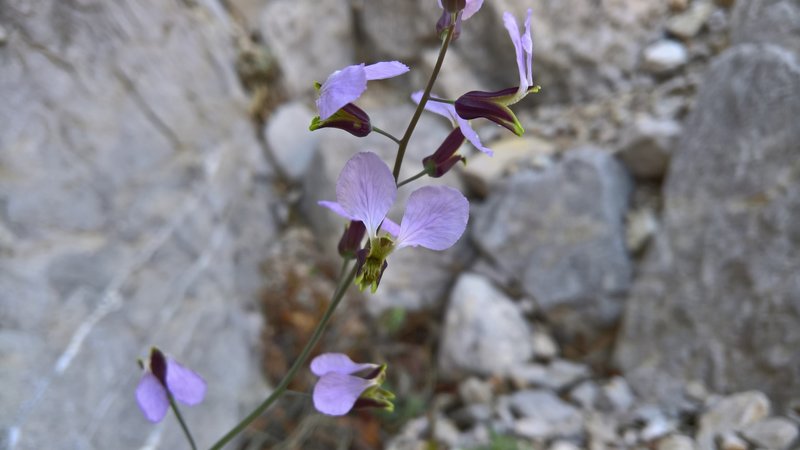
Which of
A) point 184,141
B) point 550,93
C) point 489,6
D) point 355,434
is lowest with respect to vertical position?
point 355,434

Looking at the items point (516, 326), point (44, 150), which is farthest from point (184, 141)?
point (516, 326)

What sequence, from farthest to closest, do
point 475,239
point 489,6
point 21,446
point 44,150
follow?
point 489,6 → point 475,239 → point 44,150 → point 21,446

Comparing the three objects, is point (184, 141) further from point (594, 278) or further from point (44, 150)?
point (594, 278)

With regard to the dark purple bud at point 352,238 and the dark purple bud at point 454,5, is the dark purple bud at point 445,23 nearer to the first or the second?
the dark purple bud at point 454,5

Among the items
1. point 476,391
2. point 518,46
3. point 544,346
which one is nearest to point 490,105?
point 518,46

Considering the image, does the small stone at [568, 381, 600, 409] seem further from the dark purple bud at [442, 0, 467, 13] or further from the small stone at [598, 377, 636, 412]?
the dark purple bud at [442, 0, 467, 13]

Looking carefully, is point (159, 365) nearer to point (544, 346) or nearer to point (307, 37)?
point (544, 346)

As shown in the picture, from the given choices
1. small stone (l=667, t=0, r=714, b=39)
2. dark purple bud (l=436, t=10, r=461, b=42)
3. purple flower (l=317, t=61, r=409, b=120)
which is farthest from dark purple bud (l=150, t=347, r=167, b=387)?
small stone (l=667, t=0, r=714, b=39)
